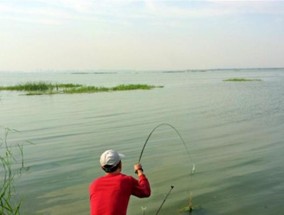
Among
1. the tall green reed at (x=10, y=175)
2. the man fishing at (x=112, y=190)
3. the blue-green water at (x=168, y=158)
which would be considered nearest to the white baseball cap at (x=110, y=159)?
the man fishing at (x=112, y=190)

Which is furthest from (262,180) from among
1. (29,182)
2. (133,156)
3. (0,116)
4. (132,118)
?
(0,116)

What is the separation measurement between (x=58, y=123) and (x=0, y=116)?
701cm

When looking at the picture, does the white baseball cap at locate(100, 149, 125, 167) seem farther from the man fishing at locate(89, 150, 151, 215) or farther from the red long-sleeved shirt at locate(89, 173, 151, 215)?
the red long-sleeved shirt at locate(89, 173, 151, 215)

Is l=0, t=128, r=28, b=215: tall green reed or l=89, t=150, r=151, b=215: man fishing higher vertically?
l=89, t=150, r=151, b=215: man fishing

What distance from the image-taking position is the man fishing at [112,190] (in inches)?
174

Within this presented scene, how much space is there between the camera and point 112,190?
4.46m

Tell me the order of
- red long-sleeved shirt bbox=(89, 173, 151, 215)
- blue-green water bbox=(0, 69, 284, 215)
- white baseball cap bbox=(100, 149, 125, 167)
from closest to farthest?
red long-sleeved shirt bbox=(89, 173, 151, 215)
white baseball cap bbox=(100, 149, 125, 167)
blue-green water bbox=(0, 69, 284, 215)

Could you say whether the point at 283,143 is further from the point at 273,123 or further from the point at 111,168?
the point at 111,168

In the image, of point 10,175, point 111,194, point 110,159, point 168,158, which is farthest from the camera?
point 168,158

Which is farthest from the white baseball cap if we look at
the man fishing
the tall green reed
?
the tall green reed

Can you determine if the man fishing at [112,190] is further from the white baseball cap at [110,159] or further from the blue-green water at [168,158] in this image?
the blue-green water at [168,158]

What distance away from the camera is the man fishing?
4430 millimetres

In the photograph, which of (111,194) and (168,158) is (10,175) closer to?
(111,194)

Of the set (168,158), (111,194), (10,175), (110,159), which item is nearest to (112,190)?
(111,194)
